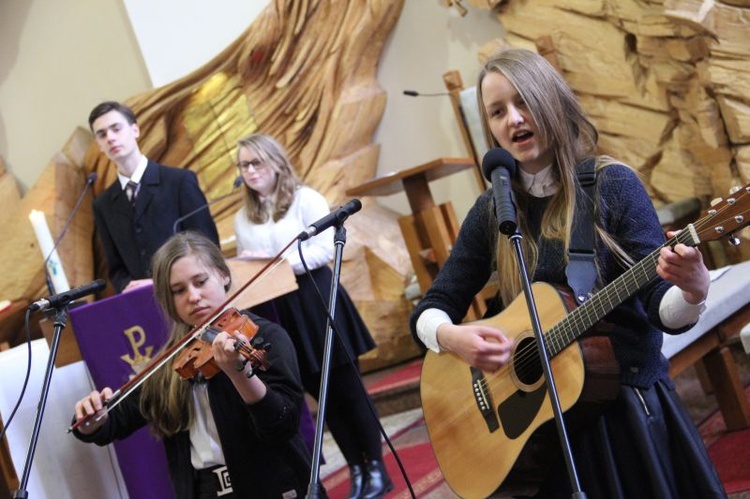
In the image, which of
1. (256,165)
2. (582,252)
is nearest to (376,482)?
(256,165)

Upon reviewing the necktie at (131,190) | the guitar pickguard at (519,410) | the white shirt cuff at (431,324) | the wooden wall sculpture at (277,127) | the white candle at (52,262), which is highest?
the wooden wall sculpture at (277,127)

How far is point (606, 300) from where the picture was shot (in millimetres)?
1977

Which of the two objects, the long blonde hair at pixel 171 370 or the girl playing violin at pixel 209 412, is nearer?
the girl playing violin at pixel 209 412

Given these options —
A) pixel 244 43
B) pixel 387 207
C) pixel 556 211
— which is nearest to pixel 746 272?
pixel 556 211

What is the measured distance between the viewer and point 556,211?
2123 mm

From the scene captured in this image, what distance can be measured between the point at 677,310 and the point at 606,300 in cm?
15

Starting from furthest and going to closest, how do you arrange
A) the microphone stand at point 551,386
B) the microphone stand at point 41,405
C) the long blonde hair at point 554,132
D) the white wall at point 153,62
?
1. the white wall at point 153,62
2. the microphone stand at point 41,405
3. the long blonde hair at point 554,132
4. the microphone stand at point 551,386

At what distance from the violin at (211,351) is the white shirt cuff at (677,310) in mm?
955

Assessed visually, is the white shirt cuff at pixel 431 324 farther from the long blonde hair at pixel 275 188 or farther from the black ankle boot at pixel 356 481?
the long blonde hair at pixel 275 188

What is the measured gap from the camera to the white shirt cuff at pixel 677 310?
1.86 metres

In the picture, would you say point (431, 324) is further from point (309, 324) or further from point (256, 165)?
point (256, 165)

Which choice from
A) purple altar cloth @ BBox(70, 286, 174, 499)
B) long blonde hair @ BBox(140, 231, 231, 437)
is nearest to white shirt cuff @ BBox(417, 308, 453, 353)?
long blonde hair @ BBox(140, 231, 231, 437)

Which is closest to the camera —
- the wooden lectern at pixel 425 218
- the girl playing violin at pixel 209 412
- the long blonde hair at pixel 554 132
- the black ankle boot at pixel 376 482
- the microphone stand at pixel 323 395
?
the microphone stand at pixel 323 395

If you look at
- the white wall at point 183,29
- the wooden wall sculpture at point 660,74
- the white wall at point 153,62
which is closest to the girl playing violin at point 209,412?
the wooden wall sculpture at point 660,74
